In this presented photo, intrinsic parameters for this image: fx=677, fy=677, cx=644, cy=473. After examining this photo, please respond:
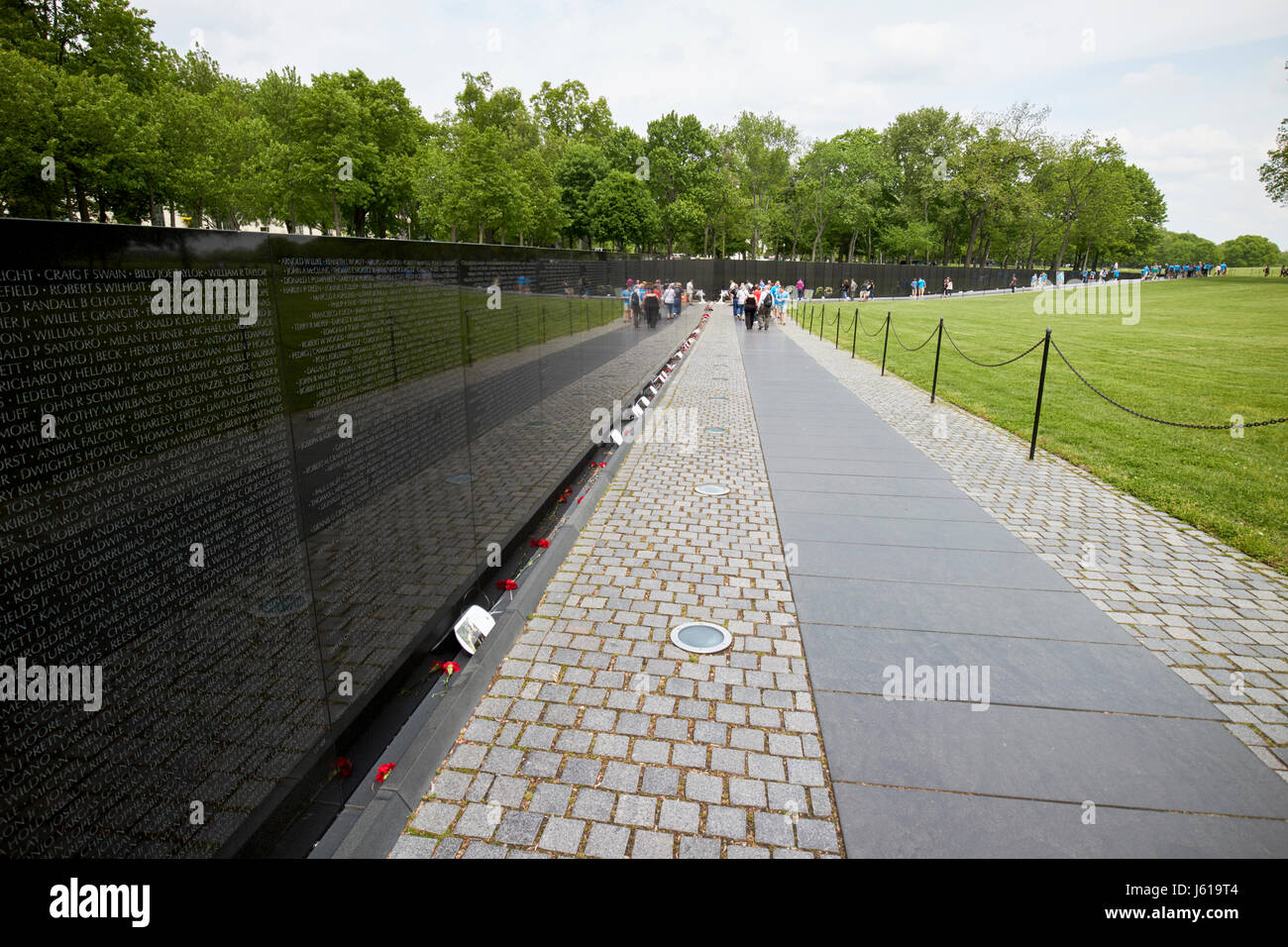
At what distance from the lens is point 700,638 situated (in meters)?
5.07

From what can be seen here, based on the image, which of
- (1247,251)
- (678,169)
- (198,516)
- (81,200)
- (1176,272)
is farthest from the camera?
(1247,251)

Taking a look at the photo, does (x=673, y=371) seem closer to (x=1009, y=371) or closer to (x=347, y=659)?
(x=1009, y=371)

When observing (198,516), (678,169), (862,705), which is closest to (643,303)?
(862,705)

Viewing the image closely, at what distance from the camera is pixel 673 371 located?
744 inches

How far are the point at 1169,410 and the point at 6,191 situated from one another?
32.4m

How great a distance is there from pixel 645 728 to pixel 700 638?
44.5 inches

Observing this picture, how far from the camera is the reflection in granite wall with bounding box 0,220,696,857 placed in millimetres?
2082

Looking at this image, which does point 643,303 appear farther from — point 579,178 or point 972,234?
point 972,234

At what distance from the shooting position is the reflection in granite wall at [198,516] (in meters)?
2.08

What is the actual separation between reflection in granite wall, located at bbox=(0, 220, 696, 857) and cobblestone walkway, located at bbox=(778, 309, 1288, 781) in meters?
5.32

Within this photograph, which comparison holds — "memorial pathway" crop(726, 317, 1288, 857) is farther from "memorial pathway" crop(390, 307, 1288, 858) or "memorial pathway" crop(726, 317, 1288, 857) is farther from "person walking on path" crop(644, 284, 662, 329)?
"person walking on path" crop(644, 284, 662, 329)

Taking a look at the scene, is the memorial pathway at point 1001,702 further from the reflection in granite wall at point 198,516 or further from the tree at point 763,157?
the tree at point 763,157

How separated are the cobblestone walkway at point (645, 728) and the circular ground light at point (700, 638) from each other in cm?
9
